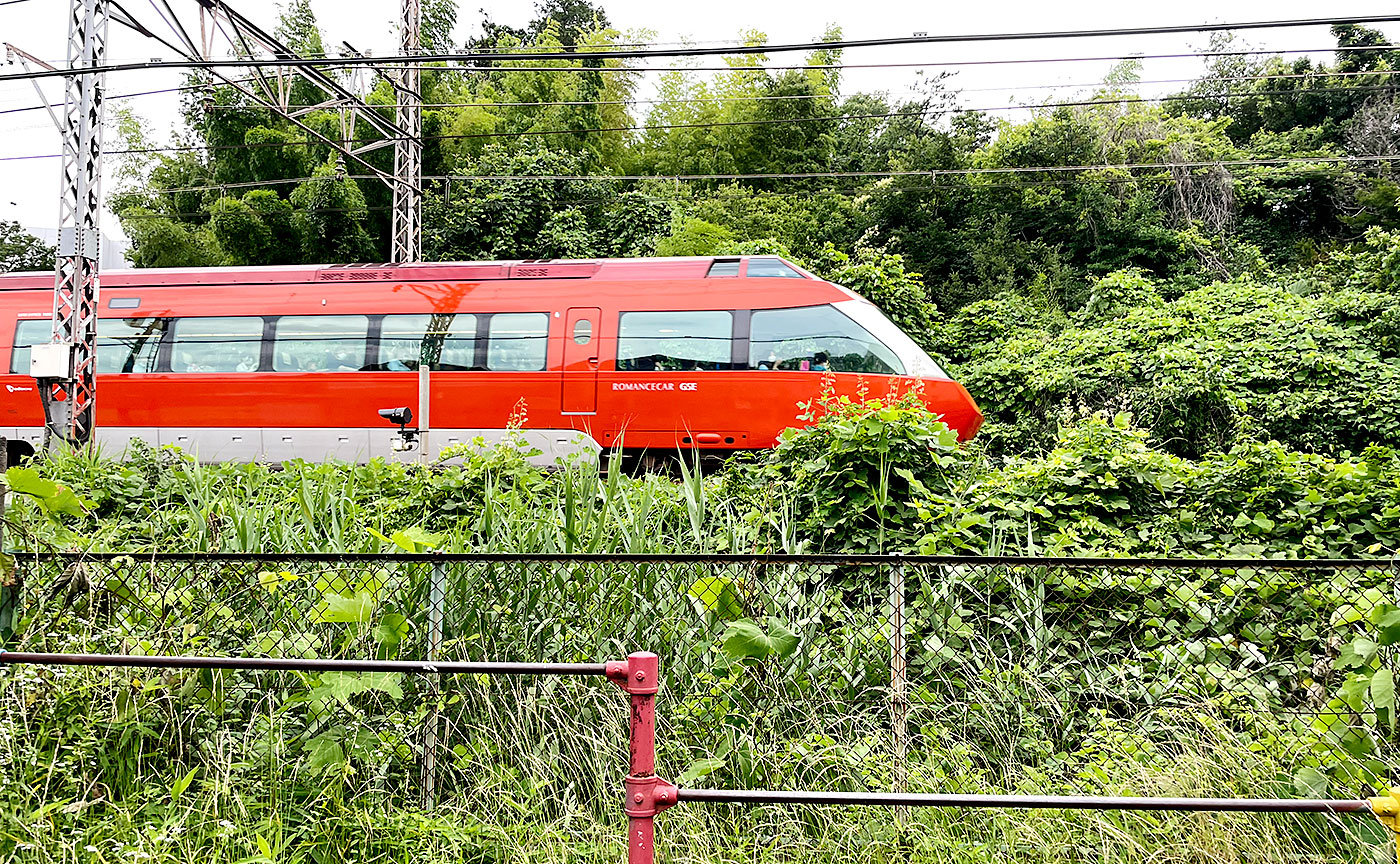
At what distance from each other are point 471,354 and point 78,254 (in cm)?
392

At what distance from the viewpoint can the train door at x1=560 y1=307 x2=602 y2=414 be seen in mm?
10711

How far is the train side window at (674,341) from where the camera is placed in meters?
10.4

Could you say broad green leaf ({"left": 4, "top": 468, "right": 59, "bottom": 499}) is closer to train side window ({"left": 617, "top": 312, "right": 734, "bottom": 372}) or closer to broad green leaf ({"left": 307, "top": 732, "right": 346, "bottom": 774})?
broad green leaf ({"left": 307, "top": 732, "right": 346, "bottom": 774})

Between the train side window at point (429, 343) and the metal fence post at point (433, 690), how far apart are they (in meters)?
7.47

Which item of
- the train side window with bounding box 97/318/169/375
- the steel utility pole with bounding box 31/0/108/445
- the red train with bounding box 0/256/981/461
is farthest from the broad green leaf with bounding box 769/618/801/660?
the train side window with bounding box 97/318/169/375

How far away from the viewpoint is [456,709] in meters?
3.78

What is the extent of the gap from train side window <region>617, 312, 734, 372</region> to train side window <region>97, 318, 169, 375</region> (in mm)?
5813

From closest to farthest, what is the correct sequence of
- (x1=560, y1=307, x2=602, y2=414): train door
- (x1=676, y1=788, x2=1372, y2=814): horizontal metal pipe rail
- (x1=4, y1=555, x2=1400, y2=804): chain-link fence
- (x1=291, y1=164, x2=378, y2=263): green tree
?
(x1=676, y1=788, x2=1372, y2=814): horizontal metal pipe rail, (x1=4, y1=555, x2=1400, y2=804): chain-link fence, (x1=560, y1=307, x2=602, y2=414): train door, (x1=291, y1=164, x2=378, y2=263): green tree

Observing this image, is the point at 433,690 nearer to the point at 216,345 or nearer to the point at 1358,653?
the point at 1358,653

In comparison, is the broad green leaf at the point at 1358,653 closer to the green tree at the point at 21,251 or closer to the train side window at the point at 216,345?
the train side window at the point at 216,345

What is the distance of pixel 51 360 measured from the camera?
945cm

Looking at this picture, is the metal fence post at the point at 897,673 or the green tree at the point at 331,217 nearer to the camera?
the metal fence post at the point at 897,673

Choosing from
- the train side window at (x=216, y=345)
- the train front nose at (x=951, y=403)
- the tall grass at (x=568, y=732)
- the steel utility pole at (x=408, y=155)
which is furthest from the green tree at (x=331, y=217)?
the tall grass at (x=568, y=732)

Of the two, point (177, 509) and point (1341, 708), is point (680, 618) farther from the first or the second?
point (177, 509)
